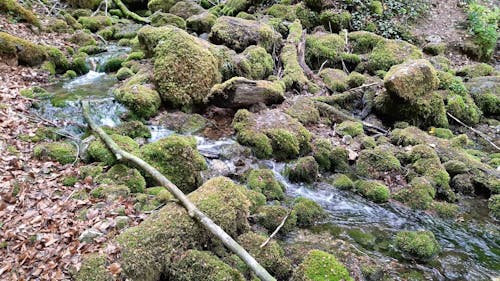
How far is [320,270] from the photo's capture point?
4.74m

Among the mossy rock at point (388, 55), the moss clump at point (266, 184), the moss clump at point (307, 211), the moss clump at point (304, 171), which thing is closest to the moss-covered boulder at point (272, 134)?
the moss clump at point (304, 171)

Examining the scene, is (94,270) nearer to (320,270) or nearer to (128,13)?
(320,270)

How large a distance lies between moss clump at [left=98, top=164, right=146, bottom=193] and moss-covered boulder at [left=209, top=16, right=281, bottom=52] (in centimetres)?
717

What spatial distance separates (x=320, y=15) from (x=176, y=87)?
29.0ft

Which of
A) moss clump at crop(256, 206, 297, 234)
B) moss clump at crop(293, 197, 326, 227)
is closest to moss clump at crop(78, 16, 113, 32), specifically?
moss clump at crop(293, 197, 326, 227)

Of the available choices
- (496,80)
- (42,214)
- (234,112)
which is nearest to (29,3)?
(234,112)

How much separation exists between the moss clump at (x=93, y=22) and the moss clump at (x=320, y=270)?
15.4 meters

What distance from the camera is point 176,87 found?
30.7ft

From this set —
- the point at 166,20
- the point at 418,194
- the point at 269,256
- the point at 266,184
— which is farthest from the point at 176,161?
the point at 166,20

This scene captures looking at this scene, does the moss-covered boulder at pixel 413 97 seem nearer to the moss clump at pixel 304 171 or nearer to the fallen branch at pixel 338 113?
the fallen branch at pixel 338 113

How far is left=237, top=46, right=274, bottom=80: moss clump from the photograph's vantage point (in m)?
11.0

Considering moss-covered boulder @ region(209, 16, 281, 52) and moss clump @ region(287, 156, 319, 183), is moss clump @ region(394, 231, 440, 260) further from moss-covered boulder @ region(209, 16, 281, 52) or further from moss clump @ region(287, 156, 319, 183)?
moss-covered boulder @ region(209, 16, 281, 52)

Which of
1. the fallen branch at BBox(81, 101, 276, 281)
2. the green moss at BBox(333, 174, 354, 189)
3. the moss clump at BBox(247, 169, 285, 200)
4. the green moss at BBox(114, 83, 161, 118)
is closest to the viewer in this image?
the fallen branch at BBox(81, 101, 276, 281)

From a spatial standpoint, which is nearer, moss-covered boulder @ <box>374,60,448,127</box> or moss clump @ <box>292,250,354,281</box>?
moss clump @ <box>292,250,354,281</box>
